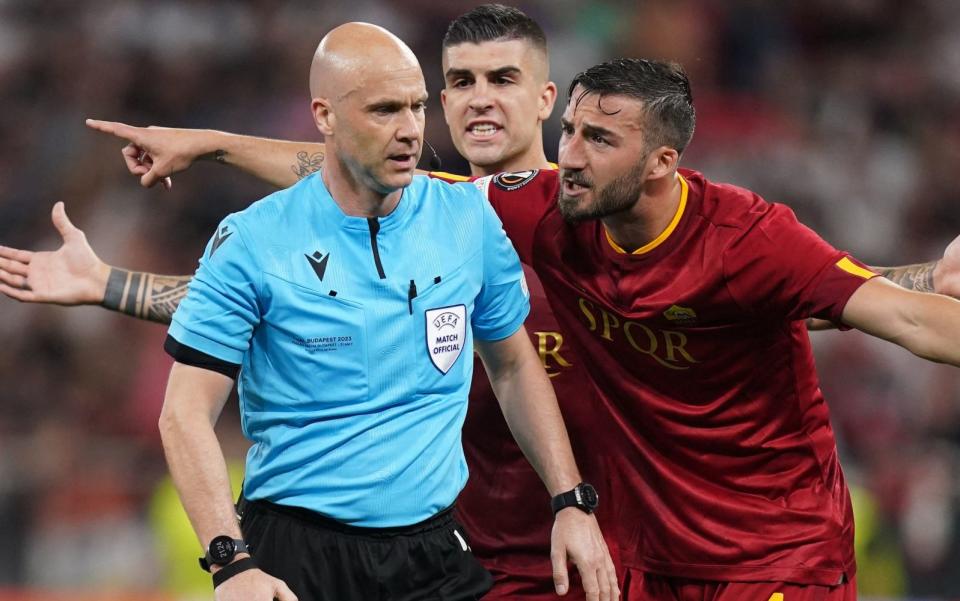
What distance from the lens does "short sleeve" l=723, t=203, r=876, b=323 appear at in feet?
13.3

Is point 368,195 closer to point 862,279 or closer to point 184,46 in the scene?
point 862,279

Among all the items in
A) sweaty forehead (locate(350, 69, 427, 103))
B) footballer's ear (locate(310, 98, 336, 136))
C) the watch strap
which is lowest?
the watch strap

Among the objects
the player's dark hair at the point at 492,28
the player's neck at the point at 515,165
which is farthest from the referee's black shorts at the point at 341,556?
the player's dark hair at the point at 492,28

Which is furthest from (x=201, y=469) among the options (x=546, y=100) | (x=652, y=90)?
(x=546, y=100)

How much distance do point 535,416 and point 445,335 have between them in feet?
1.61

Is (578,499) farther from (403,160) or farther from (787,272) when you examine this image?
(403,160)

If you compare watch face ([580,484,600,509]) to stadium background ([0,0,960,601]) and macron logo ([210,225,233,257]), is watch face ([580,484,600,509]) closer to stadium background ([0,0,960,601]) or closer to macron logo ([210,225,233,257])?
macron logo ([210,225,233,257])

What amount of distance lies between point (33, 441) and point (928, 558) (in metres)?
5.27

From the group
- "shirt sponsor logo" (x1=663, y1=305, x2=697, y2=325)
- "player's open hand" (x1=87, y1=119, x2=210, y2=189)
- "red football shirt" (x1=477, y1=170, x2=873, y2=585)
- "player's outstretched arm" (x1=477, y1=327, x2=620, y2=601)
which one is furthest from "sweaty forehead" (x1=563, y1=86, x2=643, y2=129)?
"player's open hand" (x1=87, y1=119, x2=210, y2=189)

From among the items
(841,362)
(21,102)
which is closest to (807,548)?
(841,362)

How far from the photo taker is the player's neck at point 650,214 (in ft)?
14.5

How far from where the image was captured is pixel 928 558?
24.6 feet

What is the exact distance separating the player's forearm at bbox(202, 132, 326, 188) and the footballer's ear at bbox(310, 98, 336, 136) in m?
1.24

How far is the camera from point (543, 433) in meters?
4.32
